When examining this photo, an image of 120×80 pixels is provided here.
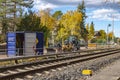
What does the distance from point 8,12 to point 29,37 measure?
4246cm

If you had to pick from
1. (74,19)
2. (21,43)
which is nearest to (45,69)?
(21,43)

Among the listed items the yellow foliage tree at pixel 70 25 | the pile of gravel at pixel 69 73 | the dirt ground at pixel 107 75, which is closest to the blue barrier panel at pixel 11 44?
the pile of gravel at pixel 69 73

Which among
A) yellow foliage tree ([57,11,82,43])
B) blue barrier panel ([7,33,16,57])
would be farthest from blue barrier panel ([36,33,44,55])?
yellow foliage tree ([57,11,82,43])

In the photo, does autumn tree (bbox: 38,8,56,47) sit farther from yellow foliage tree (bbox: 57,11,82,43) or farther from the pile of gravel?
the pile of gravel

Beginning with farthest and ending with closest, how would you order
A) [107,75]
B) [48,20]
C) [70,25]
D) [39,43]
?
1. [48,20]
2. [70,25]
3. [39,43]
4. [107,75]

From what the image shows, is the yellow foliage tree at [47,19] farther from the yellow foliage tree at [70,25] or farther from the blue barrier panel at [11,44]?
the blue barrier panel at [11,44]

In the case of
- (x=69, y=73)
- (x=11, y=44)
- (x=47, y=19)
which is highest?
(x=47, y=19)

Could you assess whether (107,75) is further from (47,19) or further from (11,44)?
(47,19)

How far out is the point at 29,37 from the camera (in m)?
38.2

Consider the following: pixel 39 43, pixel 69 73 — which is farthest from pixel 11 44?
pixel 69 73

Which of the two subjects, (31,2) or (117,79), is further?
(31,2)

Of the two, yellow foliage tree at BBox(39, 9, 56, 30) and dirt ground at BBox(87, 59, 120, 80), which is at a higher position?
yellow foliage tree at BBox(39, 9, 56, 30)

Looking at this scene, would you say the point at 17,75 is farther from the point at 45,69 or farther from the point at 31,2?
the point at 31,2

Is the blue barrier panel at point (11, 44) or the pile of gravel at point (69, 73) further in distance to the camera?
the blue barrier panel at point (11, 44)
